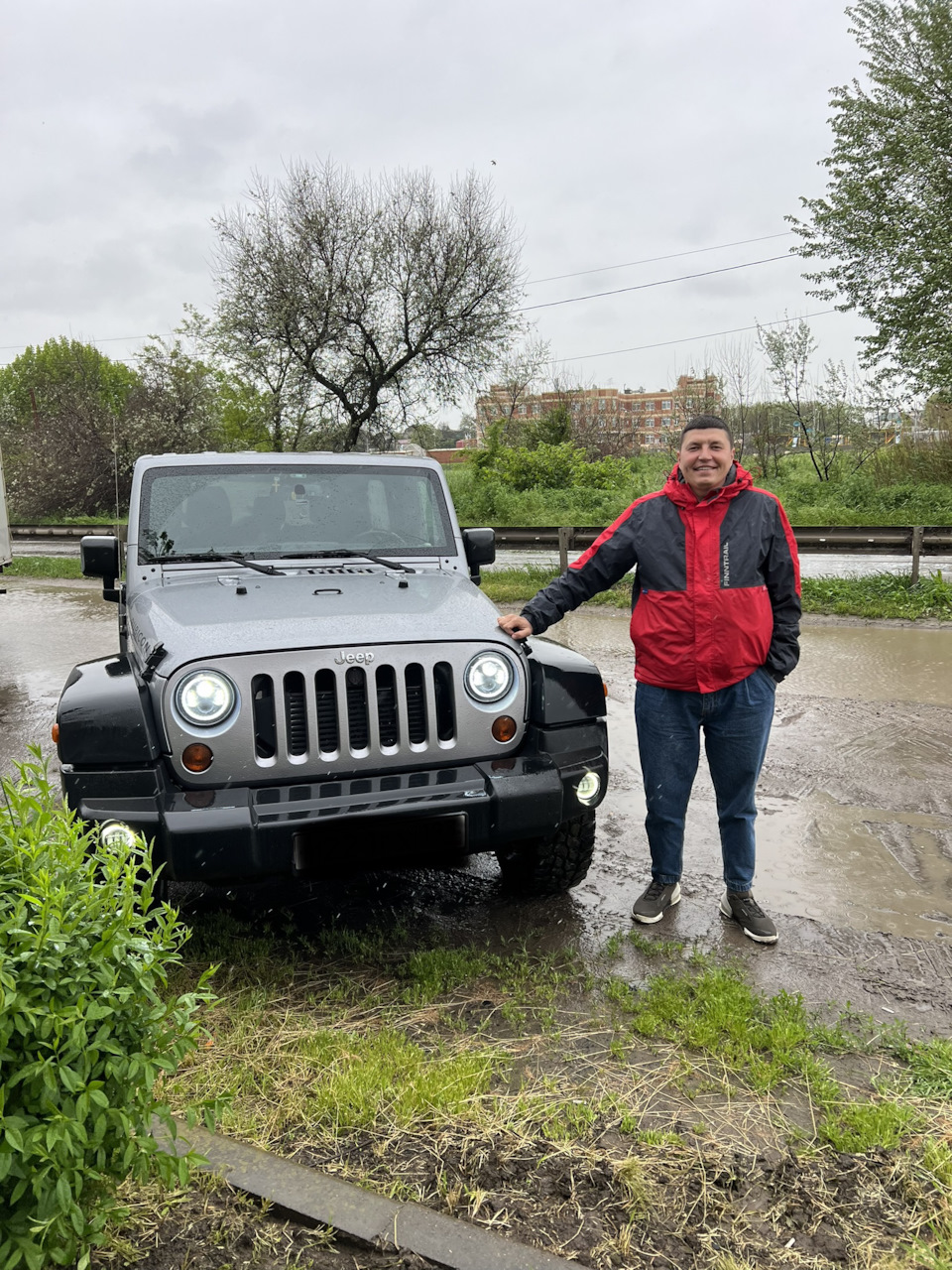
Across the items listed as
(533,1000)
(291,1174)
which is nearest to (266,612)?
(533,1000)

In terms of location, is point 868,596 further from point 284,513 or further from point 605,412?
point 605,412

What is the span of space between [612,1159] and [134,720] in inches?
76.7

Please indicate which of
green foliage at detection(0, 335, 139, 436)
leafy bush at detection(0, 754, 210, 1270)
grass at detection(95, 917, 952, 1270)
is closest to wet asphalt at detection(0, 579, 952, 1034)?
grass at detection(95, 917, 952, 1270)

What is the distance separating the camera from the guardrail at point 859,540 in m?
12.0

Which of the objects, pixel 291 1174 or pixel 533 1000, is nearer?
pixel 291 1174

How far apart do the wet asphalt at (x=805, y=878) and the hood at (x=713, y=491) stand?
1717 millimetres

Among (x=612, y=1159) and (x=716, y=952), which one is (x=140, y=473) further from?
(x=612, y=1159)

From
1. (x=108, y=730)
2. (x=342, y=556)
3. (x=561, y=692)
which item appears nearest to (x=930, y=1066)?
(x=561, y=692)

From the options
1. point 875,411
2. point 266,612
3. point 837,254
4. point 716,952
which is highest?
point 837,254

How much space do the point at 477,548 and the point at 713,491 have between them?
144 centimetres

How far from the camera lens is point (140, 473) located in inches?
188

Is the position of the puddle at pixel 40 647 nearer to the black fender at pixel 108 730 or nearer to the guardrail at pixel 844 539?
the guardrail at pixel 844 539

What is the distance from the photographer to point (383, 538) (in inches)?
187

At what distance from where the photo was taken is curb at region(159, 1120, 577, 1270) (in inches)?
82.9
